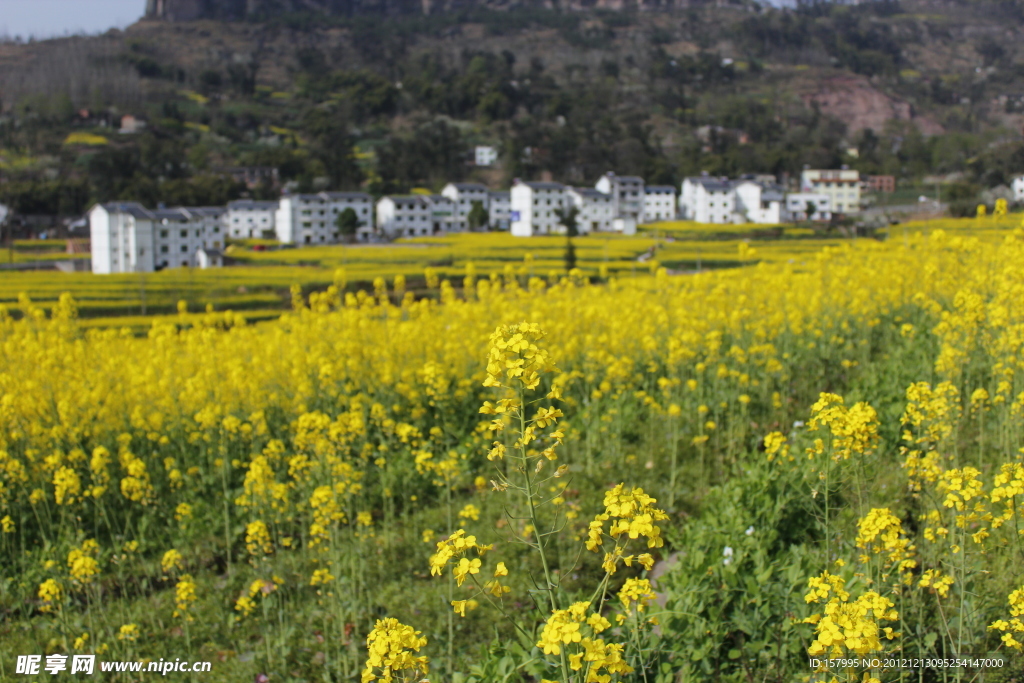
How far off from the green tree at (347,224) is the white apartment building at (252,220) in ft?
18.0

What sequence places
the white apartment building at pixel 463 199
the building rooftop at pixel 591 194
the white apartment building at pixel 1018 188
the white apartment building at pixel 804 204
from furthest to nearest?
the white apartment building at pixel 463 199 → the building rooftop at pixel 591 194 → the white apartment building at pixel 804 204 → the white apartment building at pixel 1018 188

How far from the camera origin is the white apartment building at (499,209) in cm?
6109

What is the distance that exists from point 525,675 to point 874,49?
150246mm

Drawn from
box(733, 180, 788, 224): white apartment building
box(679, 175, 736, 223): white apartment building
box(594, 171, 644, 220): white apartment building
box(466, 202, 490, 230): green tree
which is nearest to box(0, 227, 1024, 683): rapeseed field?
box(733, 180, 788, 224): white apartment building

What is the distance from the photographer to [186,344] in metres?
9.38

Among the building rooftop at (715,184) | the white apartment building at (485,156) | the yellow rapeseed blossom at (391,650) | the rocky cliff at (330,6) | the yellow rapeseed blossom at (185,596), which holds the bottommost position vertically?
the yellow rapeseed blossom at (185,596)

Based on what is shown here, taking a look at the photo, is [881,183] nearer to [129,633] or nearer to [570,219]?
[570,219]

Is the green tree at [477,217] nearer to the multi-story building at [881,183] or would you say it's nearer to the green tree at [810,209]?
the green tree at [810,209]

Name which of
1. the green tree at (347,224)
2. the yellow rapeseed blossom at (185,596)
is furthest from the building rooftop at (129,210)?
the yellow rapeseed blossom at (185,596)

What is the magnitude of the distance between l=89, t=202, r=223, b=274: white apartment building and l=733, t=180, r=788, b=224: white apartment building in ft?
113

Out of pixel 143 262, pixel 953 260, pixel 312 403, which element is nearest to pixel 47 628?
pixel 312 403

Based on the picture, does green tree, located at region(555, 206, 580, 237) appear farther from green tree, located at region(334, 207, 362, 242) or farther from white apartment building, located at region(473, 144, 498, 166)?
white apartment building, located at region(473, 144, 498, 166)

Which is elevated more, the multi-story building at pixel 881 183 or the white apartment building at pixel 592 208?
the multi-story building at pixel 881 183

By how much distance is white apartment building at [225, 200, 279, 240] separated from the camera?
56.4 metres
